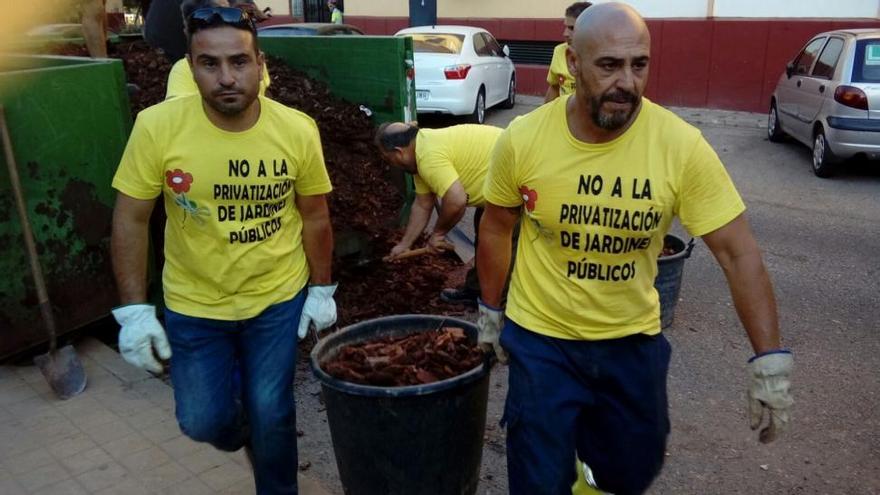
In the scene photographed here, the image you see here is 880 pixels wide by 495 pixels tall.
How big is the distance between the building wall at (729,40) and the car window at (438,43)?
3.47 m

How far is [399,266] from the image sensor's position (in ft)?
20.7

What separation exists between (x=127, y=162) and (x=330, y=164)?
3.28 meters

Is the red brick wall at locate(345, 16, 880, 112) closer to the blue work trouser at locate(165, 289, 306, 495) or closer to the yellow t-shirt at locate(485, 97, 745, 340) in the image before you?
the yellow t-shirt at locate(485, 97, 745, 340)

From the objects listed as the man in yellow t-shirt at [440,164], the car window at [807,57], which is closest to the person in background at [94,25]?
A: the man in yellow t-shirt at [440,164]

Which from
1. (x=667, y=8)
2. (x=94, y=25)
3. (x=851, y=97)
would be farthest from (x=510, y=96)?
(x=94, y=25)

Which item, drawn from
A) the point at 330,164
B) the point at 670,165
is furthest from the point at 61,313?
the point at 670,165

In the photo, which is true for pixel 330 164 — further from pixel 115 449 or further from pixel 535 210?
pixel 535 210

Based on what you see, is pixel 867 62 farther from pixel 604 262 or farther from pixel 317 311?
pixel 317 311

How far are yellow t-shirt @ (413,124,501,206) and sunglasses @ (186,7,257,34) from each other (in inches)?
91.6

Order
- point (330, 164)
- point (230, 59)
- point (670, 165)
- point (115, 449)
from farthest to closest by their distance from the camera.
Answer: point (330, 164) < point (115, 449) < point (230, 59) < point (670, 165)

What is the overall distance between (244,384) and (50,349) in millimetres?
2028

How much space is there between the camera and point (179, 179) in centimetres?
298

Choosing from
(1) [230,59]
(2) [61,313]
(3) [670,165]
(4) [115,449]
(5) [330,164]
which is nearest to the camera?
(3) [670,165]

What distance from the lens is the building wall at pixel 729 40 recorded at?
44.9 ft
